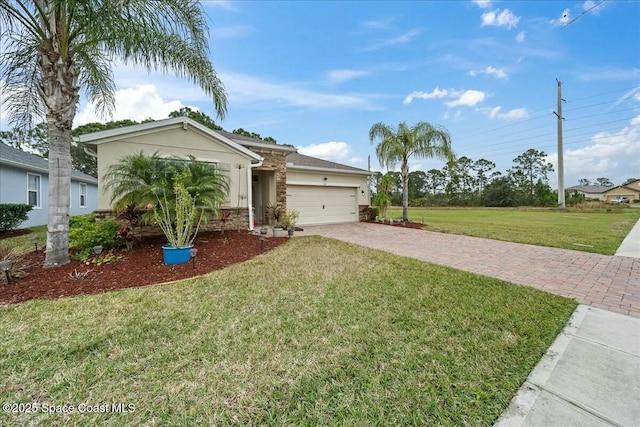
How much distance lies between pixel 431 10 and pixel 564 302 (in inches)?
436

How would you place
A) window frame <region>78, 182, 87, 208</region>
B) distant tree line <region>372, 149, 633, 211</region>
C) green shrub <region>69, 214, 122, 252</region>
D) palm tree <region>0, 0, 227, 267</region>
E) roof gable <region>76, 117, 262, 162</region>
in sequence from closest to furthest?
palm tree <region>0, 0, 227, 267</region> < green shrub <region>69, 214, 122, 252</region> < roof gable <region>76, 117, 262, 162</region> < window frame <region>78, 182, 87, 208</region> < distant tree line <region>372, 149, 633, 211</region>

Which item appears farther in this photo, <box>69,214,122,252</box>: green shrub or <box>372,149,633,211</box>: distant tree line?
<box>372,149,633,211</box>: distant tree line

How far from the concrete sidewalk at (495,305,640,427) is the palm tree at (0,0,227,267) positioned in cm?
770

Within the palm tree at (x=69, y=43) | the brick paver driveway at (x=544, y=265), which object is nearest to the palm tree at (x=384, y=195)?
the brick paver driveway at (x=544, y=265)

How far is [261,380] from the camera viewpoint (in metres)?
2.28

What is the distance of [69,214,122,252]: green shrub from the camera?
605 centimetres

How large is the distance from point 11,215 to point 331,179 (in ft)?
45.9

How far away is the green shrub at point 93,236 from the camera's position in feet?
19.9

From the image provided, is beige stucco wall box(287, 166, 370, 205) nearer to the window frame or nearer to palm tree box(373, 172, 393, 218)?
palm tree box(373, 172, 393, 218)

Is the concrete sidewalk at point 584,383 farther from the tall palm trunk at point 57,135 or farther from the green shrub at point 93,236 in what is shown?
the green shrub at point 93,236

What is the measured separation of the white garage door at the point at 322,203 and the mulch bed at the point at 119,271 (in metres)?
5.85

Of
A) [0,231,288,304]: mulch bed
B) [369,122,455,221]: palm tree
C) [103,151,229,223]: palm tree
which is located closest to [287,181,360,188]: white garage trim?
[369,122,455,221]: palm tree

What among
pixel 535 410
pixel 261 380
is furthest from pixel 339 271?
pixel 535 410

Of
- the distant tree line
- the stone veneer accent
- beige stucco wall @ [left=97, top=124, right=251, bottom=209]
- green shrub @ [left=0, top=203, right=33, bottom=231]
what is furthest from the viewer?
the distant tree line
